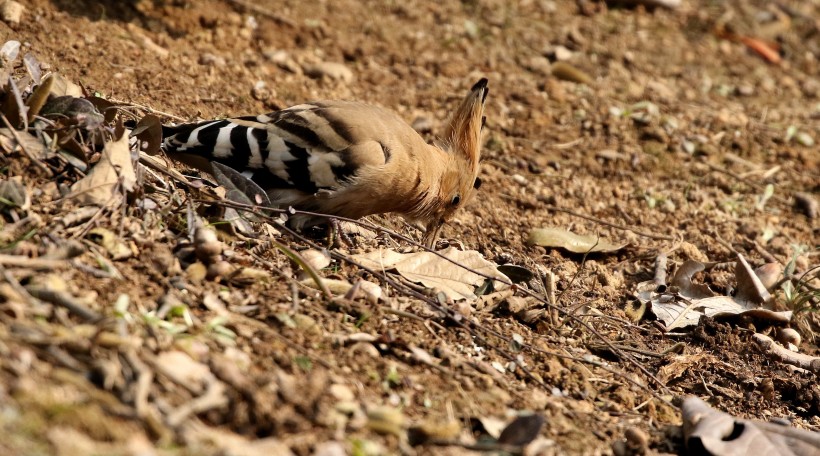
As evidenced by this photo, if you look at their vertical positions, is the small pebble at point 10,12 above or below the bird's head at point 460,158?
above

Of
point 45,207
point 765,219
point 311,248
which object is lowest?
point 765,219

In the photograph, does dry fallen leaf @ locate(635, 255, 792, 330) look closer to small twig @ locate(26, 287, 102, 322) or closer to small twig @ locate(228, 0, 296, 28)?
small twig @ locate(26, 287, 102, 322)

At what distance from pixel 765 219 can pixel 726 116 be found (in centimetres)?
140

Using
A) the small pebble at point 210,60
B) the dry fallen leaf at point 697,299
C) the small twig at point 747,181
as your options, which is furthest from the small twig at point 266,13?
the dry fallen leaf at point 697,299

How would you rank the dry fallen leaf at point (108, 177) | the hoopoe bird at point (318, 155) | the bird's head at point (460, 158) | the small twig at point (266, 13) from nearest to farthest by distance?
1. the dry fallen leaf at point (108, 177)
2. the hoopoe bird at point (318, 155)
3. the bird's head at point (460, 158)
4. the small twig at point (266, 13)

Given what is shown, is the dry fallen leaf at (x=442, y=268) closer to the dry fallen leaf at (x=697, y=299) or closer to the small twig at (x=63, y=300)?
the dry fallen leaf at (x=697, y=299)

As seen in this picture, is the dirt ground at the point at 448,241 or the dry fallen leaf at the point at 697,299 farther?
the dry fallen leaf at the point at 697,299

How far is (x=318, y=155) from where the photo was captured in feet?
15.0

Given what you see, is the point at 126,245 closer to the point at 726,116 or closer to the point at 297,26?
the point at 297,26

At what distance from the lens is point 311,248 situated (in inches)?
158

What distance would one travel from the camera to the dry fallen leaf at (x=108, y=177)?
3480 millimetres

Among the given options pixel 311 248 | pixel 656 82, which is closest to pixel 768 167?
pixel 656 82

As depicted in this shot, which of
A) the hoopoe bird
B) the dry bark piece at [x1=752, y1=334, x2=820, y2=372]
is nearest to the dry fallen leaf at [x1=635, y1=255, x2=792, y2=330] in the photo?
the dry bark piece at [x1=752, y1=334, x2=820, y2=372]

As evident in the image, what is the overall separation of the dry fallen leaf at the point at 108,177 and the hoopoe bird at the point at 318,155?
78cm
